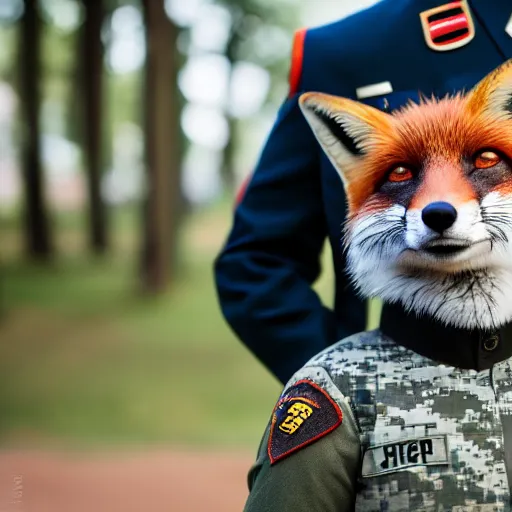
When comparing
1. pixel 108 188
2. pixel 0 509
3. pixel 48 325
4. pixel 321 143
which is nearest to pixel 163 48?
pixel 48 325

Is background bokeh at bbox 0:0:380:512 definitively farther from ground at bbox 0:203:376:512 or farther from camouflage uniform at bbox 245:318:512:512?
camouflage uniform at bbox 245:318:512:512

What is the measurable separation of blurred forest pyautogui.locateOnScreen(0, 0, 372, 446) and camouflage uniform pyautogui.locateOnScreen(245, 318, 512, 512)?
5268mm

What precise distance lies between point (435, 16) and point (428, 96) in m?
0.14

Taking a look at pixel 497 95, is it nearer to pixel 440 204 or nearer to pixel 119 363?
pixel 440 204

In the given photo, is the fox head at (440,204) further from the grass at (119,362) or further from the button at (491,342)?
the grass at (119,362)

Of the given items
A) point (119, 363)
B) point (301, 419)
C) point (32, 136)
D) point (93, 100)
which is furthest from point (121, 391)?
point (301, 419)

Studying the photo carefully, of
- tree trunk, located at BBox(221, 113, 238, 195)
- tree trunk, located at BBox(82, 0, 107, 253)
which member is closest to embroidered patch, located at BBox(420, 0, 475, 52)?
tree trunk, located at BBox(82, 0, 107, 253)

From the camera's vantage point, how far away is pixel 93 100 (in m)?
11.9

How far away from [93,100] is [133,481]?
25.3 ft

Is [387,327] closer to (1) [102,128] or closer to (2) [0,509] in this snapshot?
(2) [0,509]

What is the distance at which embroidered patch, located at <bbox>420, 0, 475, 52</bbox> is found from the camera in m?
1.16

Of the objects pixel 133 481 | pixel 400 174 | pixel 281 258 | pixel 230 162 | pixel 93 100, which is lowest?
pixel 133 481

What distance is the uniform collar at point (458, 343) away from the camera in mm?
1075

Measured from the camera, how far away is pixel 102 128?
12.1 metres
